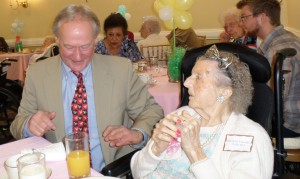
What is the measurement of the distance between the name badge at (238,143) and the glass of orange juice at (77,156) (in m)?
0.56

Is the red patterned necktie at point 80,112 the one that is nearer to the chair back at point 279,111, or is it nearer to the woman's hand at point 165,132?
the woman's hand at point 165,132

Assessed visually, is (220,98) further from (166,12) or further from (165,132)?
(166,12)

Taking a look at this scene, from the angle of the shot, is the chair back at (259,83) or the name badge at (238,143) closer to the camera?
the name badge at (238,143)

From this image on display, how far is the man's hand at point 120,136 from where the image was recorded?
5.73 ft

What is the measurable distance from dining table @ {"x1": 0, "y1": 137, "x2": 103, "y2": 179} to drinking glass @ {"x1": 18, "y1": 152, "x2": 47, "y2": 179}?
148 mm

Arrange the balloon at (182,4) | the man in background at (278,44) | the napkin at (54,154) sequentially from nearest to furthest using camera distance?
the napkin at (54,154), the man in background at (278,44), the balloon at (182,4)

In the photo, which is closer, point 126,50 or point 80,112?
point 80,112

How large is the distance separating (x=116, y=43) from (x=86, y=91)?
239 centimetres

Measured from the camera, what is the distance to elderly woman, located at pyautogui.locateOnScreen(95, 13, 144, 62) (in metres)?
4.30

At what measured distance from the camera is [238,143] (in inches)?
55.1

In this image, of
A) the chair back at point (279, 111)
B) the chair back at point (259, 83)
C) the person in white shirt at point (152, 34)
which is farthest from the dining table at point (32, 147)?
the person in white shirt at point (152, 34)

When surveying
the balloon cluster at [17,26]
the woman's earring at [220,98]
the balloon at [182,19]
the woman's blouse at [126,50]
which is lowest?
the woman's earring at [220,98]

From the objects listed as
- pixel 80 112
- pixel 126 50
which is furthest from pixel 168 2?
pixel 80 112

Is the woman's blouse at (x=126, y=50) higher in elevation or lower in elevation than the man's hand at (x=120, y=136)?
higher
